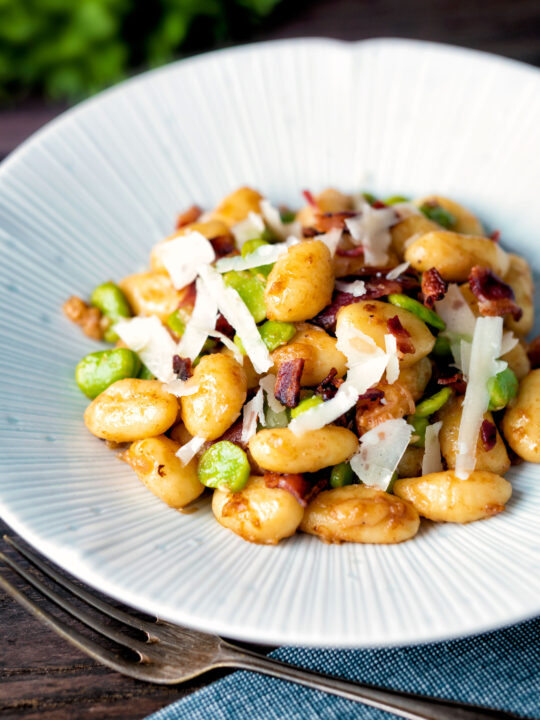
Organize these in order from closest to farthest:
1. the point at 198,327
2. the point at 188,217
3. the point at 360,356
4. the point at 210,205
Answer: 1. the point at 360,356
2. the point at 198,327
3. the point at 188,217
4. the point at 210,205

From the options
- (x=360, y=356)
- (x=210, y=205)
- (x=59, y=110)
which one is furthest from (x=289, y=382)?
(x=59, y=110)

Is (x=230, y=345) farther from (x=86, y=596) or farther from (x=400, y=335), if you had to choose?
(x=86, y=596)

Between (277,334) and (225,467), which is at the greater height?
(277,334)

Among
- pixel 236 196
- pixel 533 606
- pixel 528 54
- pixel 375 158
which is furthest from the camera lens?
pixel 528 54

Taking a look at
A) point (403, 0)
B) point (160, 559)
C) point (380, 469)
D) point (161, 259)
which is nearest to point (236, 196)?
point (161, 259)

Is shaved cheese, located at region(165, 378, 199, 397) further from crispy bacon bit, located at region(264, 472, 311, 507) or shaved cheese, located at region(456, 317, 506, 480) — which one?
shaved cheese, located at region(456, 317, 506, 480)

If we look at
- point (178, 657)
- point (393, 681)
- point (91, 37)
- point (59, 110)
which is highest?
point (91, 37)

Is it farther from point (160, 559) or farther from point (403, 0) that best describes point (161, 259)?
point (403, 0)

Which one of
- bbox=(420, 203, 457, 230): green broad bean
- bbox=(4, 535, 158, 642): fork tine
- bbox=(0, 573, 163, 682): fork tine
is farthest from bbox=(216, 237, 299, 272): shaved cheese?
bbox=(0, 573, 163, 682): fork tine
